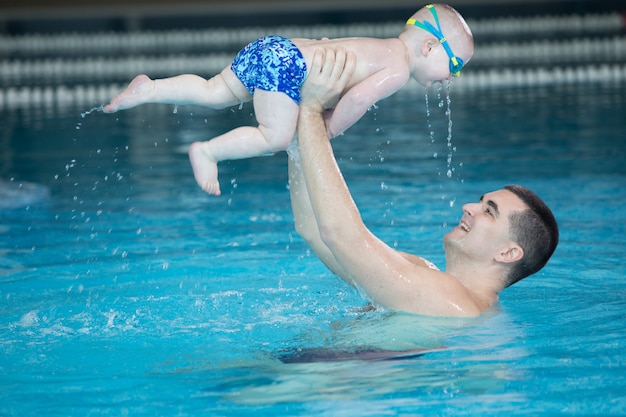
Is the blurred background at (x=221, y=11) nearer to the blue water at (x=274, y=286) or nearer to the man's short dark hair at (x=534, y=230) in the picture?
the blue water at (x=274, y=286)

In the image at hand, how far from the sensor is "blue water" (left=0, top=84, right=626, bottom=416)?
3.24m

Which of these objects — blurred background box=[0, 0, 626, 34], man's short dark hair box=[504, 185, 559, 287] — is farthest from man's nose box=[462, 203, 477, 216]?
blurred background box=[0, 0, 626, 34]

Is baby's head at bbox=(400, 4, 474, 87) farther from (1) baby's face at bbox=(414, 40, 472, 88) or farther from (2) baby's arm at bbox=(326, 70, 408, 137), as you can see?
(2) baby's arm at bbox=(326, 70, 408, 137)

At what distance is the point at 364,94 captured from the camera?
→ 11.3 feet

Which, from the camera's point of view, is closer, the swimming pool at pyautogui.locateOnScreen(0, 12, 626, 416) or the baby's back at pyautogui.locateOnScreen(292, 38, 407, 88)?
the swimming pool at pyautogui.locateOnScreen(0, 12, 626, 416)

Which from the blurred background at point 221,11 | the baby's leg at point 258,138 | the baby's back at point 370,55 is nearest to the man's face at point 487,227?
the baby's back at point 370,55

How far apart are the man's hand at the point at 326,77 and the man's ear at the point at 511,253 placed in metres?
0.81

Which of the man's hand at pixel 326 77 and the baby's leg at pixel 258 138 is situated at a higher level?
the man's hand at pixel 326 77

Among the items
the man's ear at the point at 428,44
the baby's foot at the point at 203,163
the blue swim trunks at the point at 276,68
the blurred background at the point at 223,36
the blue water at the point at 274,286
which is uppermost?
the blurred background at the point at 223,36

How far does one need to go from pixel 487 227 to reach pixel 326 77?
0.79 m

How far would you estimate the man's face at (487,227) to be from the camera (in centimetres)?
358

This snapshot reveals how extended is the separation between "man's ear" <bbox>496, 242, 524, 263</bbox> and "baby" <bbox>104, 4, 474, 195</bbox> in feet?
2.14

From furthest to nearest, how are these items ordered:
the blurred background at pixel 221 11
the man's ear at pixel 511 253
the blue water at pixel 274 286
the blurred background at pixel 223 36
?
the blurred background at pixel 221 11 → the blurred background at pixel 223 36 → the man's ear at pixel 511 253 → the blue water at pixel 274 286

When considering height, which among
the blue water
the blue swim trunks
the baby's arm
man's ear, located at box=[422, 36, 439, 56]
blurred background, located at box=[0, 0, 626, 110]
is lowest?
the blue water
